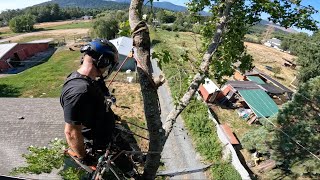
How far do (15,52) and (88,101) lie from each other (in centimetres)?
5801

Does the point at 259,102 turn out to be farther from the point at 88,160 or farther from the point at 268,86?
the point at 88,160

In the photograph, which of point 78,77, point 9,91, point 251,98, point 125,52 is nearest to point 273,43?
point 125,52

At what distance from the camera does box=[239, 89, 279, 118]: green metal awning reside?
29.2m

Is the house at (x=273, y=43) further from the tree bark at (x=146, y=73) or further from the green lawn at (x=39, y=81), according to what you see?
the tree bark at (x=146, y=73)

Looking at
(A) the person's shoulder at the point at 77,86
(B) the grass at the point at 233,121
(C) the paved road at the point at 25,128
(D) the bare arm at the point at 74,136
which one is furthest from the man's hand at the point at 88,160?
(B) the grass at the point at 233,121

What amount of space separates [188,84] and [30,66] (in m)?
52.5

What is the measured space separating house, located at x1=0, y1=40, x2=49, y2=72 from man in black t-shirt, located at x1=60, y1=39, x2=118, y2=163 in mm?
51341

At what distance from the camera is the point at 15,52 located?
5447cm

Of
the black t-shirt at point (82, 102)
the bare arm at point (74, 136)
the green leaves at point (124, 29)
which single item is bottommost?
the bare arm at point (74, 136)

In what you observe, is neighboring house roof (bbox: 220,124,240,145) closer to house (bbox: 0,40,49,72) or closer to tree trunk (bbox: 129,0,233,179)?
tree trunk (bbox: 129,0,233,179)

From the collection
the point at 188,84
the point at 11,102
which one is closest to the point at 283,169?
the point at 188,84

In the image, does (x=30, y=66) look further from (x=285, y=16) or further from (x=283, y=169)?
(x=285, y=16)

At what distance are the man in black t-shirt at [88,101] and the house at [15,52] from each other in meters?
51.3

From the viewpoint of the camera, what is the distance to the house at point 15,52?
49737 mm
